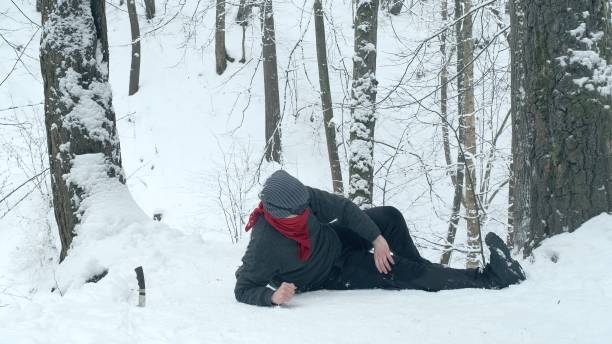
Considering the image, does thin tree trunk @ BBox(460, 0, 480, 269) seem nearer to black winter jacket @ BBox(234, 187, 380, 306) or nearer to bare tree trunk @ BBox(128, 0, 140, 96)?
black winter jacket @ BBox(234, 187, 380, 306)

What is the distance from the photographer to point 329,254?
12.6ft

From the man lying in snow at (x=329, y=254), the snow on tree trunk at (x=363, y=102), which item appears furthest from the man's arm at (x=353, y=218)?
the snow on tree trunk at (x=363, y=102)

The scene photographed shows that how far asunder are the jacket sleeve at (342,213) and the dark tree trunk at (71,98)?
2.55 metres

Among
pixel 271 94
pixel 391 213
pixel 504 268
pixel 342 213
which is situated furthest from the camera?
pixel 271 94

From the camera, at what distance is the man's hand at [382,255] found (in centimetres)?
368

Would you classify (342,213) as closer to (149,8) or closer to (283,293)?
(283,293)

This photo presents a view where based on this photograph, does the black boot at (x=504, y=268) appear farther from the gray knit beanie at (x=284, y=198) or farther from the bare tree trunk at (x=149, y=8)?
the bare tree trunk at (x=149, y=8)

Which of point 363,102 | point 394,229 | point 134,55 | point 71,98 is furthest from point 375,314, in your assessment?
point 134,55

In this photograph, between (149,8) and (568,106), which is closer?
(568,106)

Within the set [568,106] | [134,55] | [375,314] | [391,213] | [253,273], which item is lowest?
[375,314]

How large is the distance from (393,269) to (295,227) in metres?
0.72

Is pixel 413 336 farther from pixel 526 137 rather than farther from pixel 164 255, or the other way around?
pixel 164 255

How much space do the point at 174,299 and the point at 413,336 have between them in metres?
1.68

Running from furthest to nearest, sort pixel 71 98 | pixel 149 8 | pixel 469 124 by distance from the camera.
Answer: pixel 149 8 < pixel 469 124 < pixel 71 98
